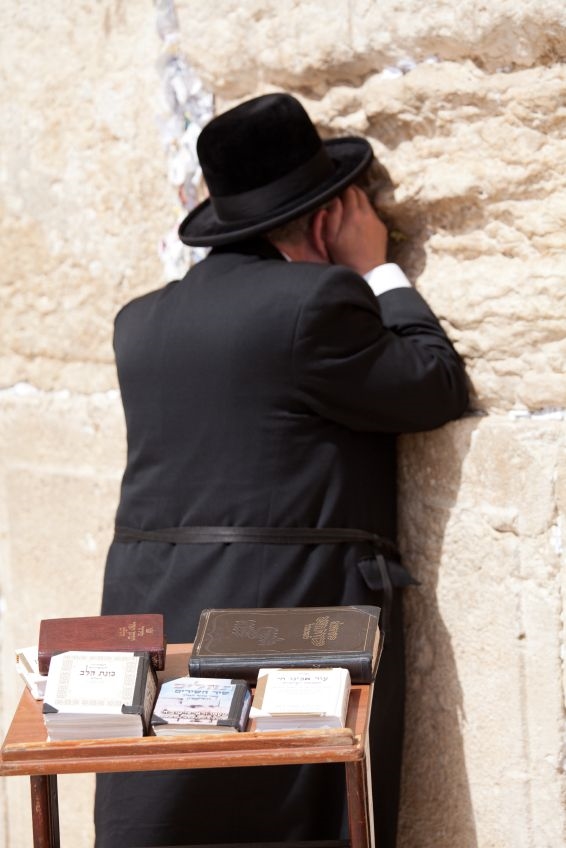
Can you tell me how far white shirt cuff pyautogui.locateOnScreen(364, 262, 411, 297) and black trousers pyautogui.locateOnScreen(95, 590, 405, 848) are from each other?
78 centimetres

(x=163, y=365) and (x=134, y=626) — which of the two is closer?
(x=134, y=626)

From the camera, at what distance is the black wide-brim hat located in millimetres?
2205

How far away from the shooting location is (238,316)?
2107 millimetres

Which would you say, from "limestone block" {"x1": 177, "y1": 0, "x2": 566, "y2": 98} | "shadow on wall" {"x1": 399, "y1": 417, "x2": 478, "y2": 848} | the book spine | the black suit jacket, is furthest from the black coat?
the book spine

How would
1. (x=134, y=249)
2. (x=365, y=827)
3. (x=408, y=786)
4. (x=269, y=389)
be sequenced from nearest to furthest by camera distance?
(x=365, y=827), (x=269, y=389), (x=408, y=786), (x=134, y=249)

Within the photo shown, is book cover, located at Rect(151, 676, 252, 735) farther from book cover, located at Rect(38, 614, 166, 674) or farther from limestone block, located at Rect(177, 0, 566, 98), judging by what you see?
limestone block, located at Rect(177, 0, 566, 98)

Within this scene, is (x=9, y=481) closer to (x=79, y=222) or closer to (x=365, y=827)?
(x=79, y=222)

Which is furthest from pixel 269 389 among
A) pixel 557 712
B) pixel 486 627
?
pixel 557 712

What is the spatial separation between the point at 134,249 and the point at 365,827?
1634 mm

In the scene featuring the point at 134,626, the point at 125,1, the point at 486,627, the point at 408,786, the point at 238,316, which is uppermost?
the point at 125,1

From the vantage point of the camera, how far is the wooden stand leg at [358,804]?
1.50 metres

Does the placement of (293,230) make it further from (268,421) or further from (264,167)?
(268,421)

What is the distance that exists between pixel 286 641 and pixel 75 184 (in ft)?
5.39

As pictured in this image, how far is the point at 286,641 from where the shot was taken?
1.58 metres
